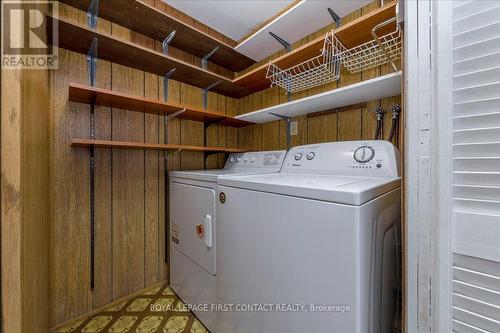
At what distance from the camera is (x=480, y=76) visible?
0.59m

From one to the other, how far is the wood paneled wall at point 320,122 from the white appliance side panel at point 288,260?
716 mm

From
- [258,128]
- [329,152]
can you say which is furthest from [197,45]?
[329,152]

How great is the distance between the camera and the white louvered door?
22.7 inches

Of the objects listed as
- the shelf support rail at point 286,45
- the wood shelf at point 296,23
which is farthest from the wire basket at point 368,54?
the shelf support rail at point 286,45

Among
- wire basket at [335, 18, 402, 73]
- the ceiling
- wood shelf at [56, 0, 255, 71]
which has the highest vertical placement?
the ceiling

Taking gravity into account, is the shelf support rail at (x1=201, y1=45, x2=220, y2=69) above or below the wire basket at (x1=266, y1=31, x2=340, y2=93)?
above

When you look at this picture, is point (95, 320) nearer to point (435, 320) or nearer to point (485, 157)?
point (435, 320)

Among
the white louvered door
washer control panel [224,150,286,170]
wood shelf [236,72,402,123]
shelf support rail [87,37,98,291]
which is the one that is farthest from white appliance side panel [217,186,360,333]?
shelf support rail [87,37,98,291]

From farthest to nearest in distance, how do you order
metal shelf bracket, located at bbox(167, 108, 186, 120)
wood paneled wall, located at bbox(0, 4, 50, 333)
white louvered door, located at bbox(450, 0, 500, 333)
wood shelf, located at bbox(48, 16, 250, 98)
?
1. metal shelf bracket, located at bbox(167, 108, 186, 120)
2. wood shelf, located at bbox(48, 16, 250, 98)
3. white louvered door, located at bbox(450, 0, 500, 333)
4. wood paneled wall, located at bbox(0, 4, 50, 333)

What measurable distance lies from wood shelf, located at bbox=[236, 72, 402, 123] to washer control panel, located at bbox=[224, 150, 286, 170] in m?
0.34

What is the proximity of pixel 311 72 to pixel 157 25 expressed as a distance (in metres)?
1.21

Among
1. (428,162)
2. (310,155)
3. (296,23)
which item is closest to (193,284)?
(310,155)

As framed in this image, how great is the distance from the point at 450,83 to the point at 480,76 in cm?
6

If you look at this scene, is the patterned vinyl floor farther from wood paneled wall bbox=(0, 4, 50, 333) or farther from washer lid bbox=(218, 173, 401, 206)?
washer lid bbox=(218, 173, 401, 206)
